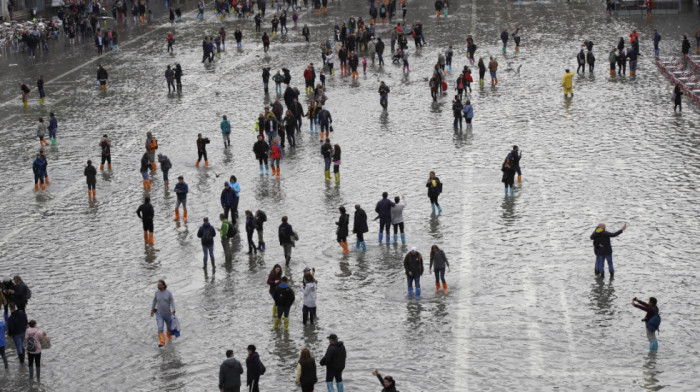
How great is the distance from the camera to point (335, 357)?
17.7m

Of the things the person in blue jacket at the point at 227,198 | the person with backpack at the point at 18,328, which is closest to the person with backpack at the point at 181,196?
the person in blue jacket at the point at 227,198

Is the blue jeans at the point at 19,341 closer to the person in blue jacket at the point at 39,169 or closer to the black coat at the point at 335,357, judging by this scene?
the black coat at the point at 335,357

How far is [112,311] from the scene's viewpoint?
22.7 m

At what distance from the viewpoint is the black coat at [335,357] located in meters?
17.7

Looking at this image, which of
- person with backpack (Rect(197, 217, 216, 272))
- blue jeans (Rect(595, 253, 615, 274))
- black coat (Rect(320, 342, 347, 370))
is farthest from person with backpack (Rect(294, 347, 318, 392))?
blue jeans (Rect(595, 253, 615, 274))

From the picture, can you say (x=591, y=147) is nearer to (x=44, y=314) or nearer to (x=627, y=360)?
(x=627, y=360)

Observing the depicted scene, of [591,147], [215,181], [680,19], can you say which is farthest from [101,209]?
[680,19]

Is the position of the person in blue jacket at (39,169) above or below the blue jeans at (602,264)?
above

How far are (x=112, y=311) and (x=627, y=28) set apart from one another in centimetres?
4332

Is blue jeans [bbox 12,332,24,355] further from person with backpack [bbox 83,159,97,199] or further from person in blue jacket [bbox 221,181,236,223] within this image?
person with backpack [bbox 83,159,97,199]

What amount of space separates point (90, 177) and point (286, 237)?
935 centimetres

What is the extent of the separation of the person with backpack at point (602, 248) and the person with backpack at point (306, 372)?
8327mm

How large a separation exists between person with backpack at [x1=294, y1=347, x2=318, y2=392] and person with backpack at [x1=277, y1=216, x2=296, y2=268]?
741 centimetres

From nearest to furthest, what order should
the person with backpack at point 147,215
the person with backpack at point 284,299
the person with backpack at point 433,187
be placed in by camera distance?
the person with backpack at point 284,299, the person with backpack at point 147,215, the person with backpack at point 433,187
